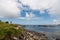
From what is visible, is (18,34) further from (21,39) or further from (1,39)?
(1,39)

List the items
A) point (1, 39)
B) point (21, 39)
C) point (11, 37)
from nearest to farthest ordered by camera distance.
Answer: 1. point (1, 39)
2. point (11, 37)
3. point (21, 39)

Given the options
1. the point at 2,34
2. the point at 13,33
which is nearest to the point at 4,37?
the point at 2,34

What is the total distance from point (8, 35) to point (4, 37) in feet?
3.28

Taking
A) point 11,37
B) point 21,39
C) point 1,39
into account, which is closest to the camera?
point 1,39

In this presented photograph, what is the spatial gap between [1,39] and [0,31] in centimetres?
141

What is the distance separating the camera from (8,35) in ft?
91.2

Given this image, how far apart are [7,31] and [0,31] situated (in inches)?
43.8

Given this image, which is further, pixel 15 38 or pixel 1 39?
pixel 15 38

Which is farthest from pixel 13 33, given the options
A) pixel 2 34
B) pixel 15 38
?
pixel 2 34

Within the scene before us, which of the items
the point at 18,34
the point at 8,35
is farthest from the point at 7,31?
the point at 18,34

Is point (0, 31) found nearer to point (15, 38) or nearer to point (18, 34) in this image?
point (15, 38)

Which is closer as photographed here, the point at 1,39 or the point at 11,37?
the point at 1,39

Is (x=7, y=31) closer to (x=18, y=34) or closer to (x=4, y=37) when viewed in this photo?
(x=4, y=37)

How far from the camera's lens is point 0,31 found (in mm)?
27422
